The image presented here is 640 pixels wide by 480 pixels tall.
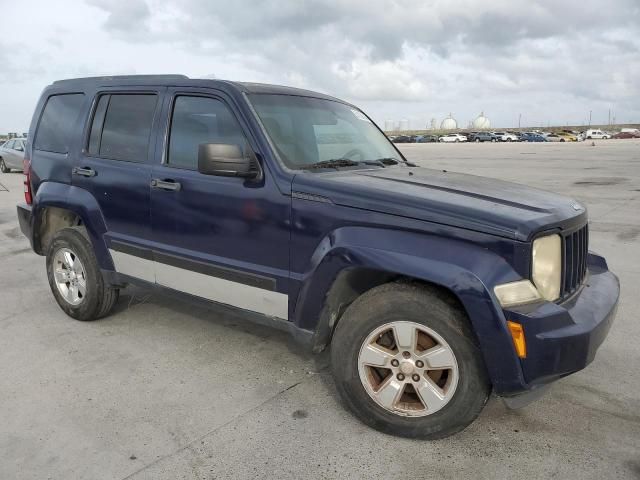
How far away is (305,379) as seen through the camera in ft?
11.7

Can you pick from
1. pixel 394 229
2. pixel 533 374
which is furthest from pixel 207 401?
pixel 533 374

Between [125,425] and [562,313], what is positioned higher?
[562,313]

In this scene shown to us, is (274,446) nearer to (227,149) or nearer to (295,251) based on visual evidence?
(295,251)

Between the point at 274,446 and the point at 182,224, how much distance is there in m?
1.56

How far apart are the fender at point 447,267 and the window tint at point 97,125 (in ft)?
7.49

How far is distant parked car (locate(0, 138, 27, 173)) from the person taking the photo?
2169 cm

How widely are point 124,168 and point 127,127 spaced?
1.13ft

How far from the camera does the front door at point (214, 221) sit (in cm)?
319

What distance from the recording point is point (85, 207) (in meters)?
4.20

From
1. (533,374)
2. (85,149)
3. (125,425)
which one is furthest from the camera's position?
(85,149)

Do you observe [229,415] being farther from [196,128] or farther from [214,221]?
[196,128]

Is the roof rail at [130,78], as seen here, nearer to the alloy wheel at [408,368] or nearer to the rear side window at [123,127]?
the rear side window at [123,127]

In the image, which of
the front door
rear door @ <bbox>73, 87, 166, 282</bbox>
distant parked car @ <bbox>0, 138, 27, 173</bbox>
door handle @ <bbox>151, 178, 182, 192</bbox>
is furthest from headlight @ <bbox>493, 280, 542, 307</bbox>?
distant parked car @ <bbox>0, 138, 27, 173</bbox>

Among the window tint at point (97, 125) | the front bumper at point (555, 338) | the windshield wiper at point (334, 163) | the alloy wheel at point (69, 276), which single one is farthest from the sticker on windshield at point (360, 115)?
the alloy wheel at point (69, 276)
